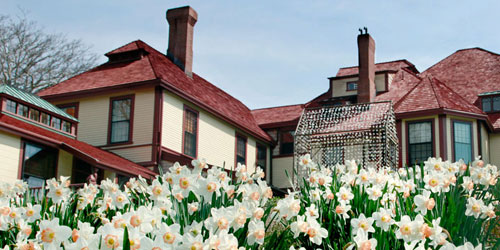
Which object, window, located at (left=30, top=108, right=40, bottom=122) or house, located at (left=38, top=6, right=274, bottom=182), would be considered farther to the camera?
house, located at (left=38, top=6, right=274, bottom=182)

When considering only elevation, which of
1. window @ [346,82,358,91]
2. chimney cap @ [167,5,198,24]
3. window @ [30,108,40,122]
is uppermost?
chimney cap @ [167,5,198,24]

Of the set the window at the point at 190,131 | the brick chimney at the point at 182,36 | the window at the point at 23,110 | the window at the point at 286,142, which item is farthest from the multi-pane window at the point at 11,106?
the window at the point at 286,142

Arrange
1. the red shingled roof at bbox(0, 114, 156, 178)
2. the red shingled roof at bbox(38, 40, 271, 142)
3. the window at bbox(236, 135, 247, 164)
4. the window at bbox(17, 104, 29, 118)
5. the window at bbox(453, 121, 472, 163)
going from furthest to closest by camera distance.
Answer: the window at bbox(236, 135, 247, 164)
the window at bbox(453, 121, 472, 163)
the red shingled roof at bbox(38, 40, 271, 142)
the window at bbox(17, 104, 29, 118)
the red shingled roof at bbox(0, 114, 156, 178)

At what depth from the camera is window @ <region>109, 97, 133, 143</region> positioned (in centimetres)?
1919

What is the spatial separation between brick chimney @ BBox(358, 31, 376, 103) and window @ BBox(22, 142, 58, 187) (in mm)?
12453

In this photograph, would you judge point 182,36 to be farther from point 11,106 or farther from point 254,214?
point 254,214

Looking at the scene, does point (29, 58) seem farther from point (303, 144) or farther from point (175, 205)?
point (175, 205)

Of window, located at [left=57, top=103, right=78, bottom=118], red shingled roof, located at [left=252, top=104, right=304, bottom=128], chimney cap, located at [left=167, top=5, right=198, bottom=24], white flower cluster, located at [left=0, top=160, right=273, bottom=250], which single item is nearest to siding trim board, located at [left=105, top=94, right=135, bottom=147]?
window, located at [left=57, top=103, right=78, bottom=118]

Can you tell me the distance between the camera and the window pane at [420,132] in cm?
2170

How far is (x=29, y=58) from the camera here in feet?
102

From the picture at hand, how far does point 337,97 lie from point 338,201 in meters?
20.9

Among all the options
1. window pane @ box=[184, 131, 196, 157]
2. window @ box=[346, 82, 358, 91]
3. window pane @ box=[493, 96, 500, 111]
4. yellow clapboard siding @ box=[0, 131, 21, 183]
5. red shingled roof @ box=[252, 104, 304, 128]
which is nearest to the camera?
yellow clapboard siding @ box=[0, 131, 21, 183]

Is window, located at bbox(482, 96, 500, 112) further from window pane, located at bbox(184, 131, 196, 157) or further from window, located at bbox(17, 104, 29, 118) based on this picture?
window, located at bbox(17, 104, 29, 118)

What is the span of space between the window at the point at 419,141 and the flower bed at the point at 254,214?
53.0ft
